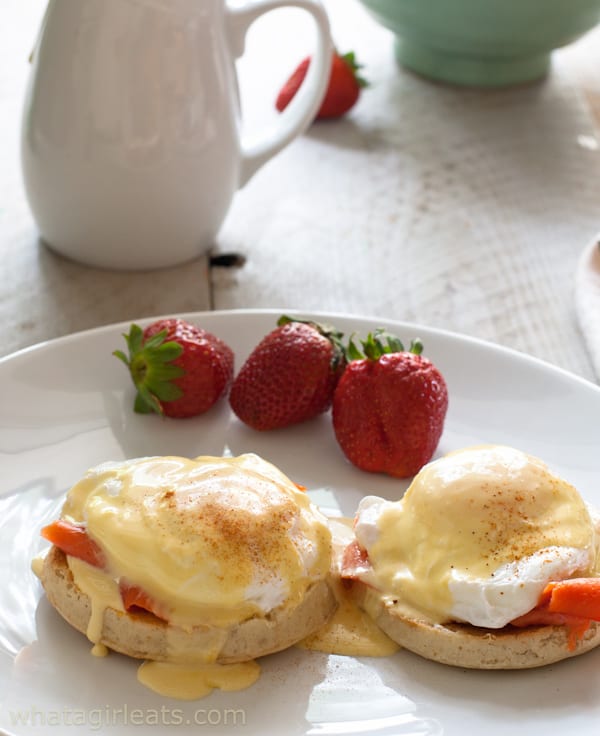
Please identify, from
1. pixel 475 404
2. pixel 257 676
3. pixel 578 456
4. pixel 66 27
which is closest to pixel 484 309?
pixel 475 404


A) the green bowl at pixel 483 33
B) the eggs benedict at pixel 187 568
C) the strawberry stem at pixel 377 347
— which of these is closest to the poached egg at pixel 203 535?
Answer: the eggs benedict at pixel 187 568

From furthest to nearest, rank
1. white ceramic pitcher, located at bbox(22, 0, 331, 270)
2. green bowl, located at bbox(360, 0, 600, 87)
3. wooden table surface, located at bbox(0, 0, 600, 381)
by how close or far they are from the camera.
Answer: green bowl, located at bbox(360, 0, 600, 87) → wooden table surface, located at bbox(0, 0, 600, 381) → white ceramic pitcher, located at bbox(22, 0, 331, 270)

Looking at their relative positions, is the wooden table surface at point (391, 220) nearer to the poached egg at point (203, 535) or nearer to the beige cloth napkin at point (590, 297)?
the beige cloth napkin at point (590, 297)

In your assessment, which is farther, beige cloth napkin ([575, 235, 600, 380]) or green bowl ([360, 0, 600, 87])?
green bowl ([360, 0, 600, 87])

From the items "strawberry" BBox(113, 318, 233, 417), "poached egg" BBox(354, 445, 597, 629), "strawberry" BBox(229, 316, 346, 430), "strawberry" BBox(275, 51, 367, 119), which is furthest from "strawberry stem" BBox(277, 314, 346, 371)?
"strawberry" BBox(275, 51, 367, 119)

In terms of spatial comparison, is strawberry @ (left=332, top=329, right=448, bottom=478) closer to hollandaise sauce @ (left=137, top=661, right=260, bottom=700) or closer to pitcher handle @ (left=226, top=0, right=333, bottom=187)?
hollandaise sauce @ (left=137, top=661, right=260, bottom=700)

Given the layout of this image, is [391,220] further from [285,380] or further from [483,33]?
[285,380]

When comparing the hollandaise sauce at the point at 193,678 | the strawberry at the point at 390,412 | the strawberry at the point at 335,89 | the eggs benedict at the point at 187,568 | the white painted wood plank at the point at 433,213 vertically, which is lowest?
the white painted wood plank at the point at 433,213
